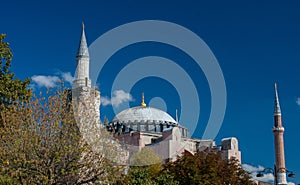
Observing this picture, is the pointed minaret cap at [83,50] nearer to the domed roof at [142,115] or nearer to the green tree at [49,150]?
the domed roof at [142,115]

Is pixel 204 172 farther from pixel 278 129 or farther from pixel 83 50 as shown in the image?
pixel 278 129

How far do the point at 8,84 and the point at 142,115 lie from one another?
80.1 ft

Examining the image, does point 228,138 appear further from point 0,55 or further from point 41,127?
point 41,127

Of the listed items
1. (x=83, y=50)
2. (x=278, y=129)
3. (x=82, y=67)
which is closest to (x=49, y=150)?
(x=82, y=67)

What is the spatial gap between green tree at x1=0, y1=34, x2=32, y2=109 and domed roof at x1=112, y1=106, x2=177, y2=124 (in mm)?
22627

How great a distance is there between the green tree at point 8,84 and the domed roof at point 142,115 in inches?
891

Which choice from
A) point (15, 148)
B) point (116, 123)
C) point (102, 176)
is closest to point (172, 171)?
point (102, 176)

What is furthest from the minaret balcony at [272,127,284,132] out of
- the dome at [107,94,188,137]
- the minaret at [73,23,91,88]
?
the minaret at [73,23,91,88]

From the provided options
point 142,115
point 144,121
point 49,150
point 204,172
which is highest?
point 142,115

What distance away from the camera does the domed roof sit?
1697 inches

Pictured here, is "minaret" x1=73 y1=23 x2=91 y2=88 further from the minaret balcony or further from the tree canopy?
the minaret balcony

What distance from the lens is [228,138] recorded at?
39.8 meters

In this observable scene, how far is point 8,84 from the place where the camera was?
19.7 meters

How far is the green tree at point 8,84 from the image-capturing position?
19375 mm
